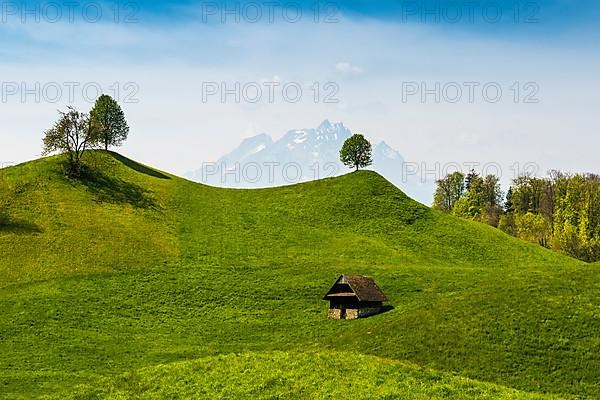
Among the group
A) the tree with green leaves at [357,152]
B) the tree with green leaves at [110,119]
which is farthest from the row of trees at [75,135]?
the tree with green leaves at [357,152]

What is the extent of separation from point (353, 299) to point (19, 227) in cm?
5124

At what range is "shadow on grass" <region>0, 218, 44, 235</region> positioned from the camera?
8490cm

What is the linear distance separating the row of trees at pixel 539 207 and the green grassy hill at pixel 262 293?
2287 centimetres

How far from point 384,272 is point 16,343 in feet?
140

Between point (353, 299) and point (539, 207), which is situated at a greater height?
point (539, 207)

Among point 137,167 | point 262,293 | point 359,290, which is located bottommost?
point 262,293

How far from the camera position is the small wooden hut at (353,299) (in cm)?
6208

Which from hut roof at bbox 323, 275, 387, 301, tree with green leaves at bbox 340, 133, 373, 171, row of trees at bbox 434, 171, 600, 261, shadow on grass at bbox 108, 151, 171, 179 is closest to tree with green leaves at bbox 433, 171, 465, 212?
row of trees at bbox 434, 171, 600, 261

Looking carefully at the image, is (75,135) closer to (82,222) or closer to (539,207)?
(82,222)

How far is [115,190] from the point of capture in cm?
10725

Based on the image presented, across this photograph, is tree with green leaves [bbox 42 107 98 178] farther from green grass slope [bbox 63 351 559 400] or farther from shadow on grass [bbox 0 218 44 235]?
green grass slope [bbox 63 351 559 400]

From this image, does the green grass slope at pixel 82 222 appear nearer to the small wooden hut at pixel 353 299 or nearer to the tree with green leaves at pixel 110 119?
the tree with green leaves at pixel 110 119

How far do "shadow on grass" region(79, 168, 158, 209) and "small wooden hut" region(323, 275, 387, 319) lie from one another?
5109 cm

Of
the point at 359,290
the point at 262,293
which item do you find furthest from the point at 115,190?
the point at 359,290
